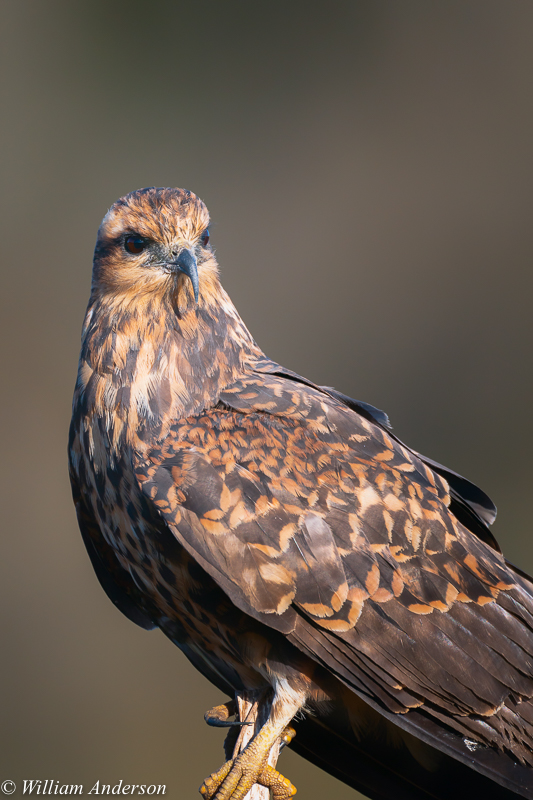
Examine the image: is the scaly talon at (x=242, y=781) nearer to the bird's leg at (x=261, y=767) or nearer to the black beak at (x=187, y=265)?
the bird's leg at (x=261, y=767)

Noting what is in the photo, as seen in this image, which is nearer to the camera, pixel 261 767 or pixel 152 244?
pixel 261 767

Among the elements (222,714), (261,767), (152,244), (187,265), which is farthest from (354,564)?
(152,244)

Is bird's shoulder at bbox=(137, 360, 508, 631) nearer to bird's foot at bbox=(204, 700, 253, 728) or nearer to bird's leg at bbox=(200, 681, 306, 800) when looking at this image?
bird's leg at bbox=(200, 681, 306, 800)

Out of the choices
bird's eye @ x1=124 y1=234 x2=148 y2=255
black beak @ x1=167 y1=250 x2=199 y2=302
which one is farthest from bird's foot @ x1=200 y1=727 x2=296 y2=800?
bird's eye @ x1=124 y1=234 x2=148 y2=255

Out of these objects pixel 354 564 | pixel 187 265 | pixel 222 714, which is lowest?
pixel 222 714

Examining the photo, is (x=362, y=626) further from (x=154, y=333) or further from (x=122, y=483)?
(x=154, y=333)

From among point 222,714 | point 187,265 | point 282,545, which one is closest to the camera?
point 282,545

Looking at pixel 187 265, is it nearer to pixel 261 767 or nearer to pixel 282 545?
pixel 282 545
